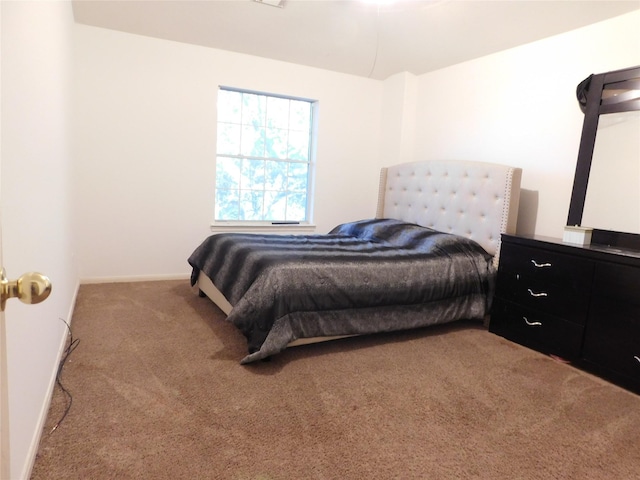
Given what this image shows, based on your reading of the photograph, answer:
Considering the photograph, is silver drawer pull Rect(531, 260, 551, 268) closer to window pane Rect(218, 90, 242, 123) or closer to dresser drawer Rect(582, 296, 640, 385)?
dresser drawer Rect(582, 296, 640, 385)

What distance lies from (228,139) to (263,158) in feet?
1.38

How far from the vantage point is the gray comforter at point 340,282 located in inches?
89.0

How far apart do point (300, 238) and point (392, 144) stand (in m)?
1.86

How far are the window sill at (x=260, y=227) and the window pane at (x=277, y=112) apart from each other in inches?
43.9

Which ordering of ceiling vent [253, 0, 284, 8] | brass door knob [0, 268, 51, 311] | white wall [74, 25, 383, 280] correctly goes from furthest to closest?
white wall [74, 25, 383, 280], ceiling vent [253, 0, 284, 8], brass door knob [0, 268, 51, 311]

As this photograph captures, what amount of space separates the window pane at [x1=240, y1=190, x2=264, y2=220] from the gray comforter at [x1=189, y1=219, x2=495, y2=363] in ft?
3.64

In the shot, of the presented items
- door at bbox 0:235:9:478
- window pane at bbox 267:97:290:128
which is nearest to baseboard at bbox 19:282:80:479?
door at bbox 0:235:9:478

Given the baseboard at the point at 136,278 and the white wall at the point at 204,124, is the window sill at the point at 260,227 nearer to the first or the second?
the white wall at the point at 204,124

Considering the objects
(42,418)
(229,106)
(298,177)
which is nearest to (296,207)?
(298,177)

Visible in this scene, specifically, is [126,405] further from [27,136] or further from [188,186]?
[188,186]

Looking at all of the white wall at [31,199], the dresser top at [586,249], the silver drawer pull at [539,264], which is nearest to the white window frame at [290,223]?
the white wall at [31,199]

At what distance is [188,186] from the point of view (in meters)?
4.01

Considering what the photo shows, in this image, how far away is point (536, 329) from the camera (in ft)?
8.70

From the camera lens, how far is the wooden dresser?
2.18 metres
